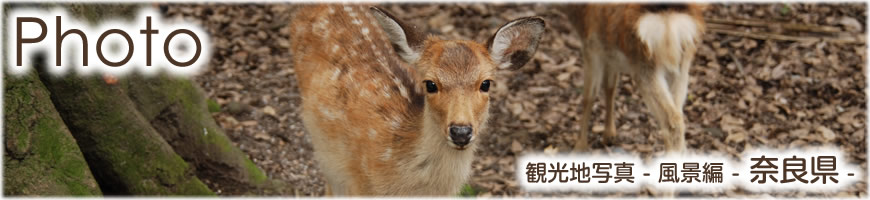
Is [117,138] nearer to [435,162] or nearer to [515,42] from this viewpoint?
[435,162]

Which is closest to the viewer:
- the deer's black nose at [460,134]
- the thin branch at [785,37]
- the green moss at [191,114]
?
the deer's black nose at [460,134]

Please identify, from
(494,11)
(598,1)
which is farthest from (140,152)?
(494,11)

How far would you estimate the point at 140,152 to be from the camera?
16.1 feet

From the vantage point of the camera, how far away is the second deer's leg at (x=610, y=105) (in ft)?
21.3

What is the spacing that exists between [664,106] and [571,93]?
1742 millimetres

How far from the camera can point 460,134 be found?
12.1ft

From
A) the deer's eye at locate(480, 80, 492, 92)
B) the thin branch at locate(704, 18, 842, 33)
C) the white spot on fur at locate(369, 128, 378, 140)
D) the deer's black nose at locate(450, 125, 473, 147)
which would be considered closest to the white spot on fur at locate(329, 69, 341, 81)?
the white spot on fur at locate(369, 128, 378, 140)

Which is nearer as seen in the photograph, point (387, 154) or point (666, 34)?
point (387, 154)

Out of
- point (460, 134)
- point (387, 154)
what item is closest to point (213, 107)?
point (387, 154)

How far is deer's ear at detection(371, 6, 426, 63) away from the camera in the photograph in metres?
4.03

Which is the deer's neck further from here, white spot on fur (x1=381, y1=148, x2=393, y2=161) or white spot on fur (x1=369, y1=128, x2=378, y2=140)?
white spot on fur (x1=369, y1=128, x2=378, y2=140)

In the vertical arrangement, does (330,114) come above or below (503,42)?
below

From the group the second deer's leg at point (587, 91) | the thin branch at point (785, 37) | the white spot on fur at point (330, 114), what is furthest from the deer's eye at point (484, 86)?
the thin branch at point (785, 37)

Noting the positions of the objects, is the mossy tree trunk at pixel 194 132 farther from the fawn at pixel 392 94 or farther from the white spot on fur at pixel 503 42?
the white spot on fur at pixel 503 42
